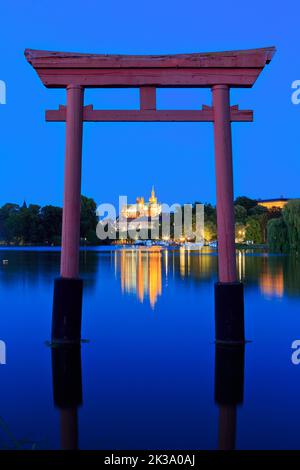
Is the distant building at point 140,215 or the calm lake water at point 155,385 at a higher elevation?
the distant building at point 140,215

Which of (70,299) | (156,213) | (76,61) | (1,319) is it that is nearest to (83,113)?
(76,61)

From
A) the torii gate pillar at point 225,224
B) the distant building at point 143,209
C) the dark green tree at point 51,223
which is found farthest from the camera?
the distant building at point 143,209

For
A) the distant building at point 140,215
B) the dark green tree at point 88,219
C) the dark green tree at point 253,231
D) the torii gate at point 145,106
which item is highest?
the distant building at point 140,215

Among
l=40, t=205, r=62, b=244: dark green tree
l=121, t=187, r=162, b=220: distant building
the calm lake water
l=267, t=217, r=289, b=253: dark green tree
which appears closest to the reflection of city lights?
the calm lake water

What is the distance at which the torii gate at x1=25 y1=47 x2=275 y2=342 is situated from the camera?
9.14 meters

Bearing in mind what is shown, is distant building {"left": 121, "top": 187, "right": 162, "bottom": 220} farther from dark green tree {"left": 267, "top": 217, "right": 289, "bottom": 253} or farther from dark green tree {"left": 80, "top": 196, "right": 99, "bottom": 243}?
dark green tree {"left": 267, "top": 217, "right": 289, "bottom": 253}

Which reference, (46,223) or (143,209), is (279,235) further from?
(143,209)

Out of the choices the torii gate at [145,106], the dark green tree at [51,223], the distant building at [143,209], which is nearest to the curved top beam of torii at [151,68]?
the torii gate at [145,106]

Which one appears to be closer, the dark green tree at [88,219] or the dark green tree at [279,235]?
the dark green tree at [279,235]

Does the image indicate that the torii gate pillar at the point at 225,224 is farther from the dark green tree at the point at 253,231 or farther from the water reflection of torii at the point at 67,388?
the dark green tree at the point at 253,231

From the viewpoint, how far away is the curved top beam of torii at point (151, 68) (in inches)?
361

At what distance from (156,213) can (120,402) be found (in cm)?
18184

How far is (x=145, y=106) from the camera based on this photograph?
937 cm

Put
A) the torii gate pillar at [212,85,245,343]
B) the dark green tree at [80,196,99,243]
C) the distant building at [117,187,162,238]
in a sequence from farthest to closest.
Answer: the distant building at [117,187,162,238]
the dark green tree at [80,196,99,243]
the torii gate pillar at [212,85,245,343]
